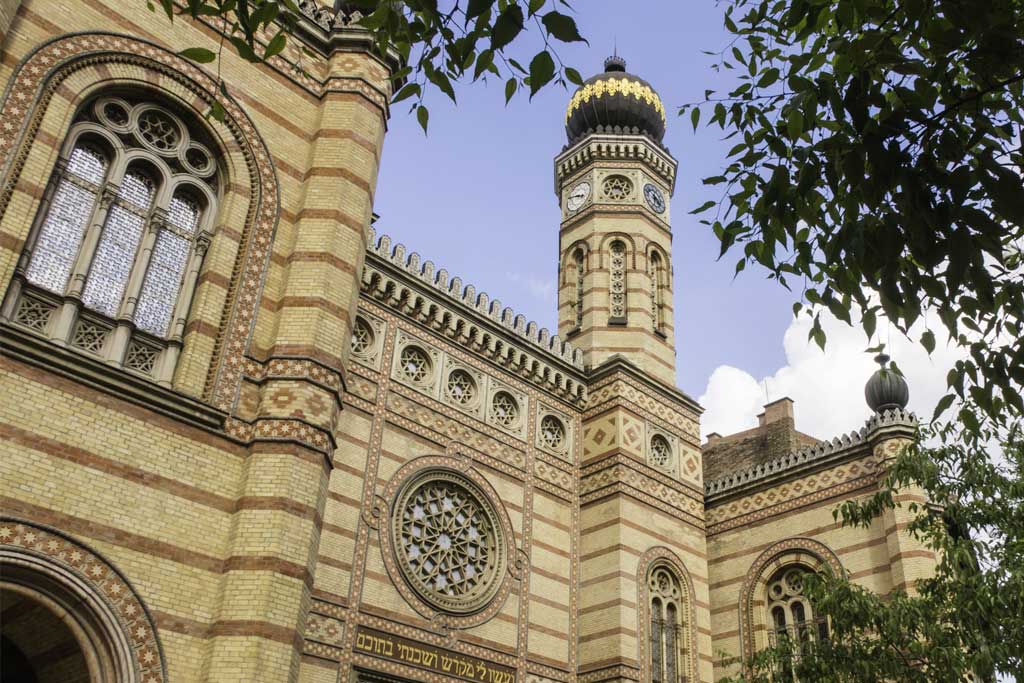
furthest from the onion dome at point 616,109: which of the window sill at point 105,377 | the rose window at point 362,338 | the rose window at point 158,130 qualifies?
the window sill at point 105,377

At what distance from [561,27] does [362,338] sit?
1062 cm

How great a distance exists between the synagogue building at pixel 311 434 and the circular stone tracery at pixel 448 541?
0.06 meters

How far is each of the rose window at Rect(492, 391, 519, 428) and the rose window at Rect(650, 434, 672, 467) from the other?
3.18 meters

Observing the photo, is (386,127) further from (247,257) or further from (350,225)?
(247,257)

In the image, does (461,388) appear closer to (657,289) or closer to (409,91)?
(657,289)

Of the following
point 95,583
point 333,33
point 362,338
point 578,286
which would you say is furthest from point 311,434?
point 578,286

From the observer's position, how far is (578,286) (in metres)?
20.9

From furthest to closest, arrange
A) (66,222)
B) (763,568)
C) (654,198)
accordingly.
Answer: (654,198), (763,568), (66,222)

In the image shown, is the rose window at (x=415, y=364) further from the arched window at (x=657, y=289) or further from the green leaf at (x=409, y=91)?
the green leaf at (x=409, y=91)

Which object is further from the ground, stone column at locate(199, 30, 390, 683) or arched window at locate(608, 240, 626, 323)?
arched window at locate(608, 240, 626, 323)

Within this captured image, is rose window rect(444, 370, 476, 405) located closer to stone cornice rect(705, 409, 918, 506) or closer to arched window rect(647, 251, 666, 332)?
arched window rect(647, 251, 666, 332)

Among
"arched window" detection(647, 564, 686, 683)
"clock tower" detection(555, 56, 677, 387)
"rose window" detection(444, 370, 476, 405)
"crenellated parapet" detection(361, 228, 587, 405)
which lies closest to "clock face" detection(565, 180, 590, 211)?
"clock tower" detection(555, 56, 677, 387)

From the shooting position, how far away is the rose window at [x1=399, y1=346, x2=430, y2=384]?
15.2m

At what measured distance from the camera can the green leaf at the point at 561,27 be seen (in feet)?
14.7
